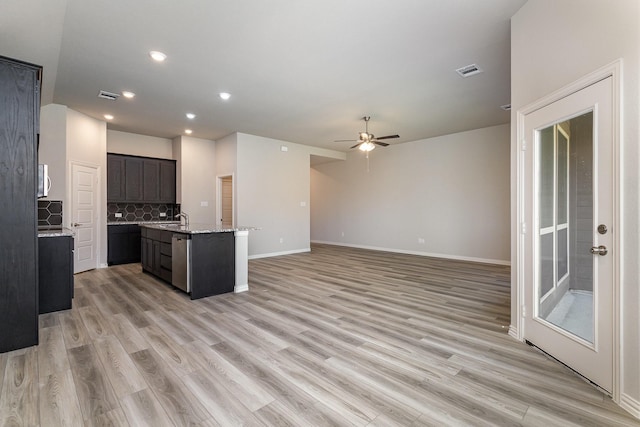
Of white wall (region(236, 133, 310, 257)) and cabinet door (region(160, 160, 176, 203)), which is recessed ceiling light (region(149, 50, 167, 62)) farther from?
cabinet door (region(160, 160, 176, 203))

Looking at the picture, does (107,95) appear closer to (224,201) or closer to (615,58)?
(224,201)

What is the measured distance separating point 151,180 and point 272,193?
284cm

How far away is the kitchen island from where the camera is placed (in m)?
3.98

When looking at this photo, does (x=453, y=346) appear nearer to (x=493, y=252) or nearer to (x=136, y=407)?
(x=136, y=407)

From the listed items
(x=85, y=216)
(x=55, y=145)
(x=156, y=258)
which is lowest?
(x=156, y=258)

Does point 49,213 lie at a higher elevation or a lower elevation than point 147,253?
higher

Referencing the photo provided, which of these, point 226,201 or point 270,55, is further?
point 226,201

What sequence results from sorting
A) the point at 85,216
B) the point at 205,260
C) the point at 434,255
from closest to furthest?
1. the point at 205,260
2. the point at 85,216
3. the point at 434,255

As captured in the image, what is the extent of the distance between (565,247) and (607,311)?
0.62 m

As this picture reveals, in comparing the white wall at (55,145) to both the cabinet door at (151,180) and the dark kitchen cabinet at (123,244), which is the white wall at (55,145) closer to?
the dark kitchen cabinet at (123,244)

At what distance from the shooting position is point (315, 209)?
10609mm

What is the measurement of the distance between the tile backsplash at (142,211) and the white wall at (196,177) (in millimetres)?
390

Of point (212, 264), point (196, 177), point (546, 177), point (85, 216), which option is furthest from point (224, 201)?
point (546, 177)

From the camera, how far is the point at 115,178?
6.48 meters
